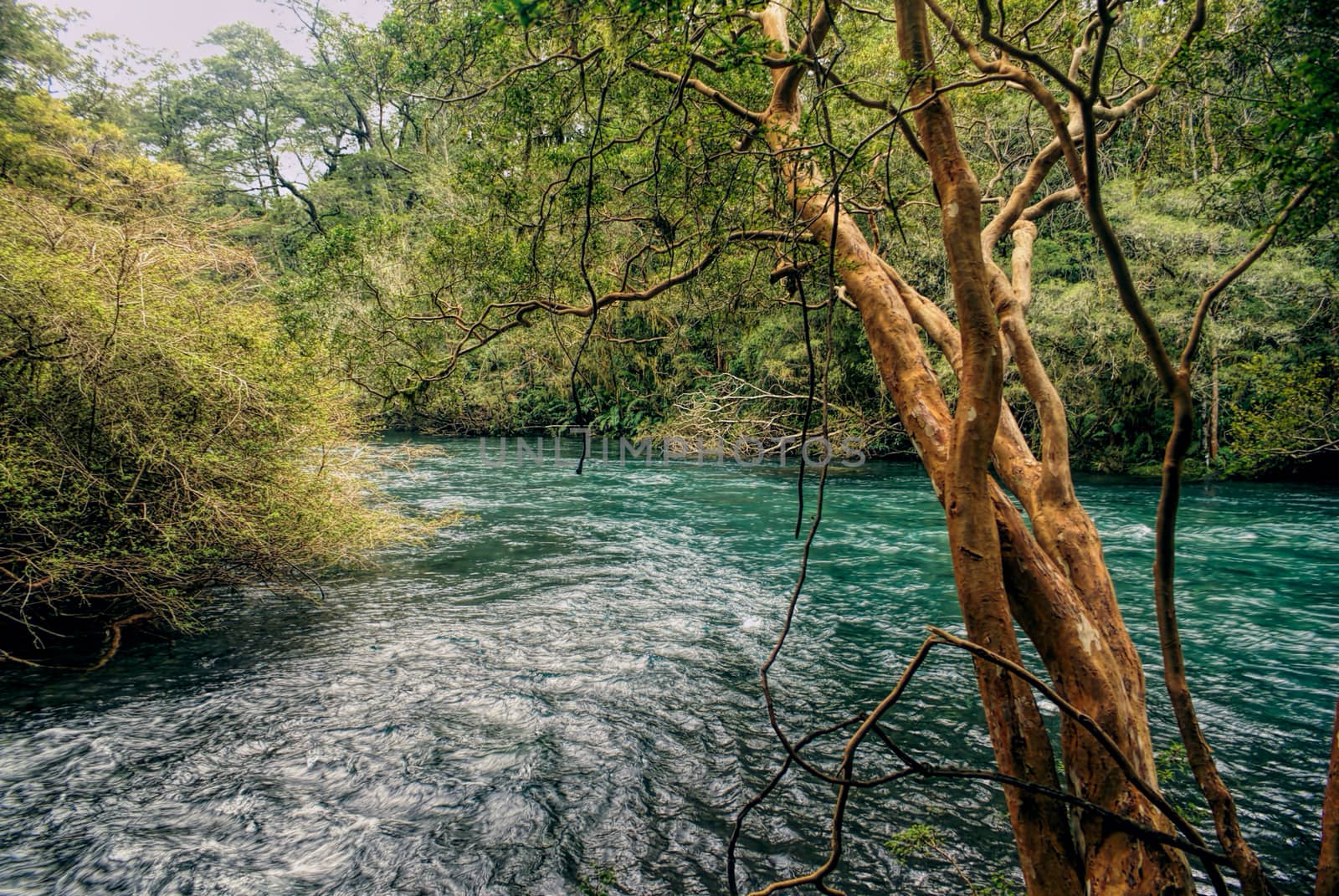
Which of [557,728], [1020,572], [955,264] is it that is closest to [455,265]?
[557,728]

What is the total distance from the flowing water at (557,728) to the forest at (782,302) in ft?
1.57

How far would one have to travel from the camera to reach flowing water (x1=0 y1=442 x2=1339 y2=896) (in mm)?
4188

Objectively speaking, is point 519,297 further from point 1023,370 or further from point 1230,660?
point 1230,660

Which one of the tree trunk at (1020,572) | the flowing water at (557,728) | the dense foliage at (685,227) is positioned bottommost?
the flowing water at (557,728)

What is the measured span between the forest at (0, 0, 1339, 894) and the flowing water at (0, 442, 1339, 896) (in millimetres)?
478

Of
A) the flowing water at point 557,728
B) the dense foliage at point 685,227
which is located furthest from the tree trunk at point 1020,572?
the flowing water at point 557,728

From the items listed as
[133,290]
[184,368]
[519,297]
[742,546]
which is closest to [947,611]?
[742,546]

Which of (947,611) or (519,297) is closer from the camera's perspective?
(519,297)

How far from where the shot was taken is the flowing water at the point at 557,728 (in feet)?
13.7

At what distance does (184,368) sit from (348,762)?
4.32 metres

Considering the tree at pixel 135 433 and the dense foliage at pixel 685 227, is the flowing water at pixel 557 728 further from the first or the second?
the dense foliage at pixel 685 227

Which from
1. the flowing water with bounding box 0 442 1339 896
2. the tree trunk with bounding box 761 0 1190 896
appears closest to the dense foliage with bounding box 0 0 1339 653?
the tree trunk with bounding box 761 0 1190 896

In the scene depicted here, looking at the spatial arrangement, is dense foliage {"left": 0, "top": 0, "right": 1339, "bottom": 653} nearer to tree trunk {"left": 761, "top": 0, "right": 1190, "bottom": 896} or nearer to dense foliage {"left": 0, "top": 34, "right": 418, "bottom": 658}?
dense foliage {"left": 0, "top": 34, "right": 418, "bottom": 658}

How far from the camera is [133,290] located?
7102mm
